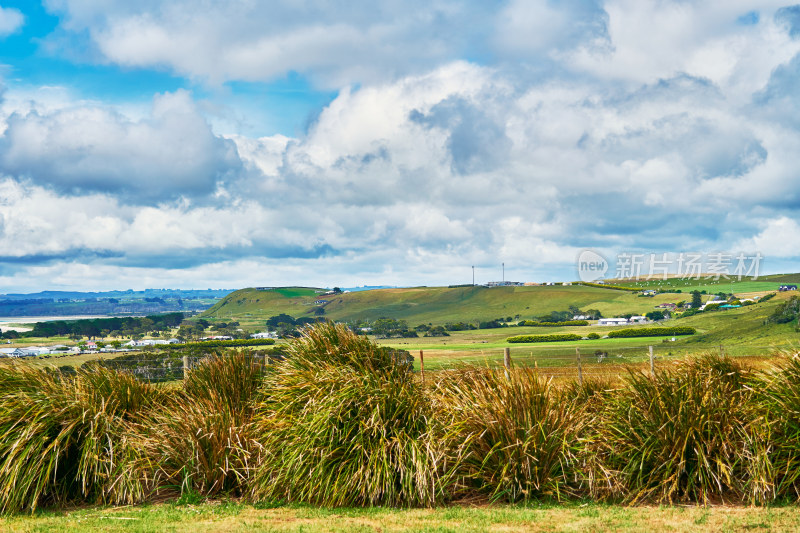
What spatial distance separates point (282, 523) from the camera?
27.8 feet

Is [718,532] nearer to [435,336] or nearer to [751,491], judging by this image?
[751,491]

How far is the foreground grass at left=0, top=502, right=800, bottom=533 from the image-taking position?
793 cm

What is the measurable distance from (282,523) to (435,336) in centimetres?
13899

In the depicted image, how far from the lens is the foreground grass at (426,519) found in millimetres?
7934

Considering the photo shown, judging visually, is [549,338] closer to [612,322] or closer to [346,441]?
[612,322]

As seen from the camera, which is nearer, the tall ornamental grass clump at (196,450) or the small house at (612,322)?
the tall ornamental grass clump at (196,450)

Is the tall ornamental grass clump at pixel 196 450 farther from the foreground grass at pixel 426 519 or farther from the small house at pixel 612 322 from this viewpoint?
the small house at pixel 612 322

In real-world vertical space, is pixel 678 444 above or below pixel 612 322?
above

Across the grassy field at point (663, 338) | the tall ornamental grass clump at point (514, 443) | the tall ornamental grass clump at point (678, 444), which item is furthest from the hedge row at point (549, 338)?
the tall ornamental grass clump at point (514, 443)

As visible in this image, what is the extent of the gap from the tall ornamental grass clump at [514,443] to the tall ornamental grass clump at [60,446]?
479 centimetres

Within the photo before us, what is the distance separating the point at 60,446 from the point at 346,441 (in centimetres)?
438

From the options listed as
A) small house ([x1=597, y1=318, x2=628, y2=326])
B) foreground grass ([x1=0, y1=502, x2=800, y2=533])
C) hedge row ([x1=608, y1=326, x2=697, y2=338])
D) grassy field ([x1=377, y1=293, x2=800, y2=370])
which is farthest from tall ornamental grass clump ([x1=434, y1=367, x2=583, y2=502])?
small house ([x1=597, y1=318, x2=628, y2=326])

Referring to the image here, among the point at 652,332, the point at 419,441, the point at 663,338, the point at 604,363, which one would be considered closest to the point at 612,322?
the point at 652,332

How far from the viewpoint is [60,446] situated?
33.0 ft
